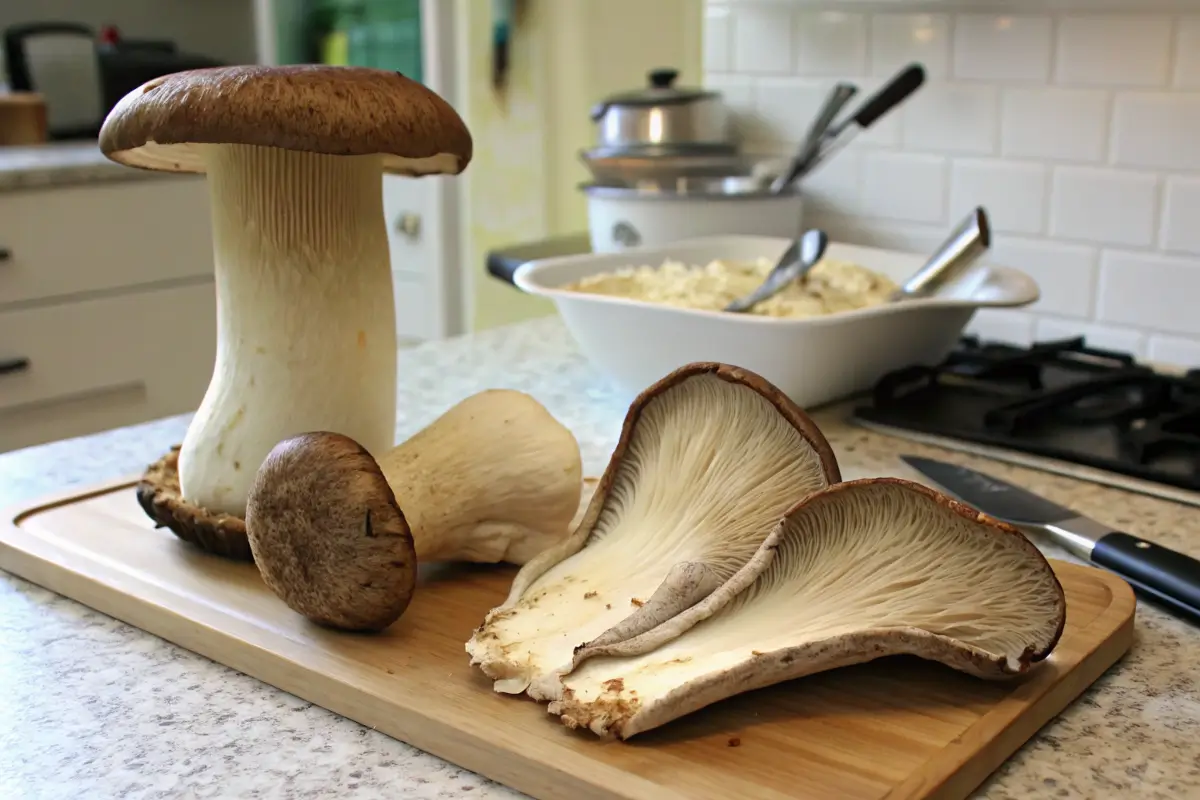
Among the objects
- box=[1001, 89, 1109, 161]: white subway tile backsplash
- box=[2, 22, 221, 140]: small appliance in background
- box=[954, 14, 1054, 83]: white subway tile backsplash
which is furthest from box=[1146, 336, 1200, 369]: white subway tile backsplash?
box=[2, 22, 221, 140]: small appliance in background

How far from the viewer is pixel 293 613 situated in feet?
2.31

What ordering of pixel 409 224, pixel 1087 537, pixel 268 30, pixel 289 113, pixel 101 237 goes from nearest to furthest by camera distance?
pixel 289 113
pixel 1087 537
pixel 101 237
pixel 409 224
pixel 268 30

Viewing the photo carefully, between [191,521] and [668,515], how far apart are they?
12.5 inches

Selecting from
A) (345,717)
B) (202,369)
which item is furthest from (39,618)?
(202,369)

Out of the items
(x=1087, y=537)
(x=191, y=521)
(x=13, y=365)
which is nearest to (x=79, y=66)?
(x=13, y=365)

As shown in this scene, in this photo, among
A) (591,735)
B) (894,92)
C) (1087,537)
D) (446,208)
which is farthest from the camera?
(446,208)

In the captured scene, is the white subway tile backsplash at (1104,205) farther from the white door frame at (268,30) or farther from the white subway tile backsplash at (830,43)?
the white door frame at (268,30)

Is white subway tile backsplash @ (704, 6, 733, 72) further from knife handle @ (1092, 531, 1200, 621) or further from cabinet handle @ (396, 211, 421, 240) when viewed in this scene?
cabinet handle @ (396, 211, 421, 240)

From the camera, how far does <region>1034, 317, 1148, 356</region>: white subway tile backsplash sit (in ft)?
4.56

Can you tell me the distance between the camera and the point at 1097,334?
142 cm

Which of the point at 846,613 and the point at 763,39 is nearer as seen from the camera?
the point at 846,613

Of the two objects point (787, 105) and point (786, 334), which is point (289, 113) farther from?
point (787, 105)

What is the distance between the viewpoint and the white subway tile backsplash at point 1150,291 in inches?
53.0

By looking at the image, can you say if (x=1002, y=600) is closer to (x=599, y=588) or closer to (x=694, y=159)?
(x=599, y=588)
